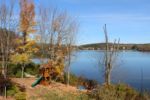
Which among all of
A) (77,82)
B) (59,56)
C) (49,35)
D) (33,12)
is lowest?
(77,82)

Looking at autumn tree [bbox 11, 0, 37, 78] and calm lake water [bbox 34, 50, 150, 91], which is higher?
autumn tree [bbox 11, 0, 37, 78]

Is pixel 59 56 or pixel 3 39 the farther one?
pixel 59 56

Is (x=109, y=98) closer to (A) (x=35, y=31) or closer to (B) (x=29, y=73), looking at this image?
(A) (x=35, y=31)

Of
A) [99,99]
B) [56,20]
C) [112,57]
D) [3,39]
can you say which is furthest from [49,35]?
[99,99]

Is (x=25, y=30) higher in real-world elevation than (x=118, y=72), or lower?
higher

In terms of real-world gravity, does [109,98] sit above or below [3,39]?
below

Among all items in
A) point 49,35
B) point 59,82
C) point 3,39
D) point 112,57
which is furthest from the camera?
point 49,35

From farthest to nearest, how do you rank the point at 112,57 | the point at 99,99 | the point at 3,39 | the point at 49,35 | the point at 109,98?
the point at 49,35 → the point at 112,57 → the point at 3,39 → the point at 99,99 → the point at 109,98

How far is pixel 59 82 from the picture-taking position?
23.5 meters

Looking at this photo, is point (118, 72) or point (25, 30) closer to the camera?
point (25, 30)

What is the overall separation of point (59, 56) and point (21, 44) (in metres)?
3.05

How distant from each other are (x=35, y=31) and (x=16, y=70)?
3800 millimetres

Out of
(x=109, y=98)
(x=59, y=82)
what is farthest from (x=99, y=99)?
(x=59, y=82)

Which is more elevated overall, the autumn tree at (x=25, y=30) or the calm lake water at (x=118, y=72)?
the autumn tree at (x=25, y=30)
